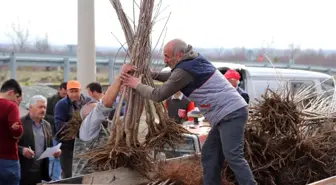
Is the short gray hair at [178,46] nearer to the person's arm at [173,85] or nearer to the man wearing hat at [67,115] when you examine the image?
the person's arm at [173,85]

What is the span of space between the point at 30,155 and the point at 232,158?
256 cm

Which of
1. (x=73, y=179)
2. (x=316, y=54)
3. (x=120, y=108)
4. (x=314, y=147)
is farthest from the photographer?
(x=316, y=54)

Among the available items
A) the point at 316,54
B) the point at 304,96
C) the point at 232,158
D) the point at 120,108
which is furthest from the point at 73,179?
the point at 316,54

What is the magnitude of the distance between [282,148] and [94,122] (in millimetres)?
1636

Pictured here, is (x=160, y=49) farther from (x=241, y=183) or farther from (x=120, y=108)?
(x=241, y=183)

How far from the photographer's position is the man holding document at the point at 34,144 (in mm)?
5957

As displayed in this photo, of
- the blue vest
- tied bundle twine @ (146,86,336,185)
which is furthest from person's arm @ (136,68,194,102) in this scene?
tied bundle twine @ (146,86,336,185)

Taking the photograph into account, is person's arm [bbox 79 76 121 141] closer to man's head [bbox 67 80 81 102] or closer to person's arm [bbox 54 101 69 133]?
person's arm [bbox 54 101 69 133]

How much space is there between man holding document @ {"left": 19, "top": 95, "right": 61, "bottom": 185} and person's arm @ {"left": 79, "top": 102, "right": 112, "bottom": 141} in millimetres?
1353

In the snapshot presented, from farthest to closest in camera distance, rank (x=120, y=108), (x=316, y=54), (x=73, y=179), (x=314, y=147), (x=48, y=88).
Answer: (x=316, y=54) < (x=48, y=88) < (x=314, y=147) < (x=120, y=108) < (x=73, y=179)

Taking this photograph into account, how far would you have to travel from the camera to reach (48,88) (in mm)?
11414

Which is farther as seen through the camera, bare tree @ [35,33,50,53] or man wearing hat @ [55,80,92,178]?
bare tree @ [35,33,50,53]

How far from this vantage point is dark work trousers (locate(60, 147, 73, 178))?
21.6 feet

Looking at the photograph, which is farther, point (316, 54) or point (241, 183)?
point (316, 54)
